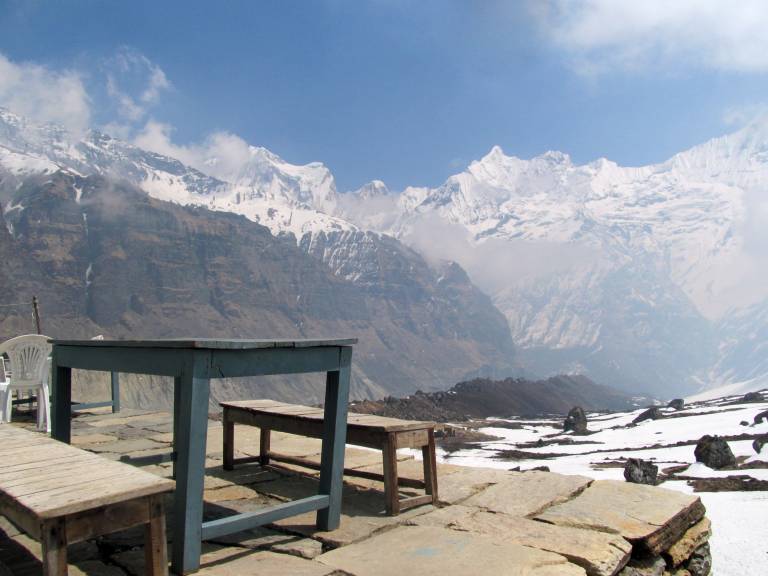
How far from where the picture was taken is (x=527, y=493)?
13.0 feet

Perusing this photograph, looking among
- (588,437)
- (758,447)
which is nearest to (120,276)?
(588,437)

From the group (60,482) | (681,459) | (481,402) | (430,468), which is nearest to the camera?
(60,482)

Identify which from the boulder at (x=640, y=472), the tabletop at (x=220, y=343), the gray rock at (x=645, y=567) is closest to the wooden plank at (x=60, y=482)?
the tabletop at (x=220, y=343)

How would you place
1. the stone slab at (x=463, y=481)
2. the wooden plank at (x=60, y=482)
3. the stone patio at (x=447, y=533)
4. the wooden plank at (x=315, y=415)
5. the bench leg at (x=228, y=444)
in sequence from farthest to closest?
the bench leg at (x=228, y=444) → the stone slab at (x=463, y=481) → the wooden plank at (x=315, y=415) → the stone patio at (x=447, y=533) → the wooden plank at (x=60, y=482)

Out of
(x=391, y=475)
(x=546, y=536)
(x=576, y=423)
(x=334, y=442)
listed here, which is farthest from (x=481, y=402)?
(x=334, y=442)

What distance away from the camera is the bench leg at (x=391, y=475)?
3.38m

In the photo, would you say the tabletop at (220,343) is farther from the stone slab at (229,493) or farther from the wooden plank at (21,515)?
the stone slab at (229,493)

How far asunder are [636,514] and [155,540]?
8.63 feet

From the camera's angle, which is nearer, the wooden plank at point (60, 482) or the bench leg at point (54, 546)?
the bench leg at point (54, 546)

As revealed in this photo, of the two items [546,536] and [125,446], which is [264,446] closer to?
[125,446]

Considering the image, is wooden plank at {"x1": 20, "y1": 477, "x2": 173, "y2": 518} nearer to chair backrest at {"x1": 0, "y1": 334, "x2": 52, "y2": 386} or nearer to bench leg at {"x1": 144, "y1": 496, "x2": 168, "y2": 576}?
bench leg at {"x1": 144, "y1": 496, "x2": 168, "y2": 576}

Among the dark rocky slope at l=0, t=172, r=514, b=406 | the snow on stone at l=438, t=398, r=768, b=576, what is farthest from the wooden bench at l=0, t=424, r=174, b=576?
the dark rocky slope at l=0, t=172, r=514, b=406

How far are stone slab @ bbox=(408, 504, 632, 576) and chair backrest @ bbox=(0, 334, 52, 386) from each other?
17.1 ft

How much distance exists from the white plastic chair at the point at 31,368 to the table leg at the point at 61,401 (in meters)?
3.13
